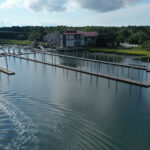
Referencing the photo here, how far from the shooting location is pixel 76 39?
4719cm

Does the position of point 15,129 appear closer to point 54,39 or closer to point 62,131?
point 62,131

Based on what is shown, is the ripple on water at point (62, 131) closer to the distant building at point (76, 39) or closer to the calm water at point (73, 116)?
the calm water at point (73, 116)

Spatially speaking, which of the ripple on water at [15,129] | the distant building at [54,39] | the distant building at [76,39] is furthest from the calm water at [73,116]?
the distant building at [54,39]

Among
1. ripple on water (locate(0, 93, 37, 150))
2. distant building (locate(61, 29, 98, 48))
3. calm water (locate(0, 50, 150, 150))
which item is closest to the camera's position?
ripple on water (locate(0, 93, 37, 150))

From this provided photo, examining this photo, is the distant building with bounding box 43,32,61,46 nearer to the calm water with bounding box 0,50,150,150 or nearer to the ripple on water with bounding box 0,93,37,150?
the calm water with bounding box 0,50,150,150

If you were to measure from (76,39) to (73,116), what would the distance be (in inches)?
1528

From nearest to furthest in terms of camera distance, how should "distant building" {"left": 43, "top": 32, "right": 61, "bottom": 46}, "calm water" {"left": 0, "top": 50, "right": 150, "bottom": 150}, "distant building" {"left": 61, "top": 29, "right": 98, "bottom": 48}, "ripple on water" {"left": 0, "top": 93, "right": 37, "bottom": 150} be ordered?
1. "ripple on water" {"left": 0, "top": 93, "right": 37, "bottom": 150}
2. "calm water" {"left": 0, "top": 50, "right": 150, "bottom": 150}
3. "distant building" {"left": 61, "top": 29, "right": 98, "bottom": 48}
4. "distant building" {"left": 43, "top": 32, "right": 61, "bottom": 46}

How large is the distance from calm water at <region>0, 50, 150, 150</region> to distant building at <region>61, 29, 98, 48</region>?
101 feet

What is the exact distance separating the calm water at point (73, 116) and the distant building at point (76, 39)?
30.7m

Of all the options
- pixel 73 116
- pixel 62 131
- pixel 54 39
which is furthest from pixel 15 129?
pixel 54 39

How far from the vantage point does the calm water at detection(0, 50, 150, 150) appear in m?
8.00

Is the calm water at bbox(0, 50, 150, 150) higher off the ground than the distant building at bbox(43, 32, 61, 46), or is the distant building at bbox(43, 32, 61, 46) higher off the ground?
the distant building at bbox(43, 32, 61, 46)

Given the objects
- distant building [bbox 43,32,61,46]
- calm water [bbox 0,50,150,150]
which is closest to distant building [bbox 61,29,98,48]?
distant building [bbox 43,32,61,46]

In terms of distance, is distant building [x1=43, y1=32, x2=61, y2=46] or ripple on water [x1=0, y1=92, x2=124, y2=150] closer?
ripple on water [x1=0, y1=92, x2=124, y2=150]
